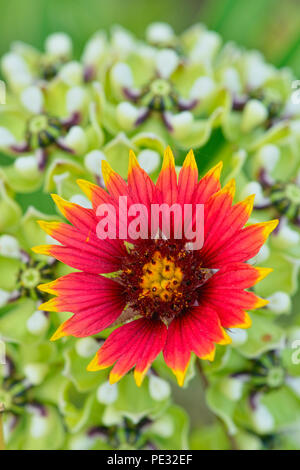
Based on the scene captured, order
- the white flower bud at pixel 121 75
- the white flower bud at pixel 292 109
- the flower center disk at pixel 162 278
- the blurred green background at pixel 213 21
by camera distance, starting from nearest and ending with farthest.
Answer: the flower center disk at pixel 162 278 → the white flower bud at pixel 121 75 → the white flower bud at pixel 292 109 → the blurred green background at pixel 213 21

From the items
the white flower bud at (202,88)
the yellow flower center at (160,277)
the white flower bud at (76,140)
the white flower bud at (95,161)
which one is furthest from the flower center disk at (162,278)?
the white flower bud at (202,88)

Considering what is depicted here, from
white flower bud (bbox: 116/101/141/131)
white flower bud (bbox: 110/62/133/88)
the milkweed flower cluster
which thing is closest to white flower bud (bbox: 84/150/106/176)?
the milkweed flower cluster

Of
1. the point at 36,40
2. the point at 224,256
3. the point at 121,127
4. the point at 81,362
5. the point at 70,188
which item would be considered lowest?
the point at 81,362

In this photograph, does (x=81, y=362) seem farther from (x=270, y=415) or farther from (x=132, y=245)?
(x=270, y=415)

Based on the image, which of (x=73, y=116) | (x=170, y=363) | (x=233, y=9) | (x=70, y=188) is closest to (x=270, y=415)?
(x=170, y=363)

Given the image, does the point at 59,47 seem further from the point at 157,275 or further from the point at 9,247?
the point at 157,275

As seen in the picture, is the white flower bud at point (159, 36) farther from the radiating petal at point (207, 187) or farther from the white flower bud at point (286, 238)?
the radiating petal at point (207, 187)
